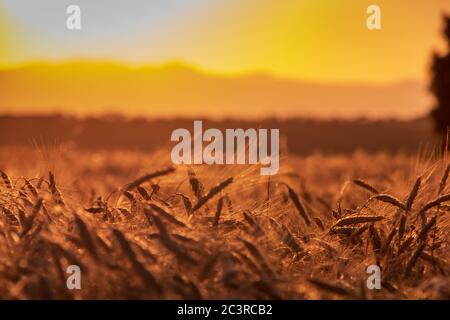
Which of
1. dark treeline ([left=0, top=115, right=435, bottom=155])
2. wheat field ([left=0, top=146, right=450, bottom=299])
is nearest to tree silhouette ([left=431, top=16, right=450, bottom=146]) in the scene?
dark treeline ([left=0, top=115, right=435, bottom=155])

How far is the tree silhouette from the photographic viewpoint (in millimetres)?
35500

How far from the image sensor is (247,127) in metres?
51.6

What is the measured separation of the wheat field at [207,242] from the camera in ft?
11.2

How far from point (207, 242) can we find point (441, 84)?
111ft

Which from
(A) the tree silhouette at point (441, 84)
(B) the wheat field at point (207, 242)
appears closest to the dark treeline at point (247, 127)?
(A) the tree silhouette at point (441, 84)

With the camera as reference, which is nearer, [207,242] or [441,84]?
[207,242]

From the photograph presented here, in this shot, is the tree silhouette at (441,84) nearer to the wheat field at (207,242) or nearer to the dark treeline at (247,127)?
the dark treeline at (247,127)

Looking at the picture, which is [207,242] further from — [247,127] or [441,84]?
[247,127]

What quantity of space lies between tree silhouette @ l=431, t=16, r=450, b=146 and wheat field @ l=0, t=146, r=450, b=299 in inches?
1243

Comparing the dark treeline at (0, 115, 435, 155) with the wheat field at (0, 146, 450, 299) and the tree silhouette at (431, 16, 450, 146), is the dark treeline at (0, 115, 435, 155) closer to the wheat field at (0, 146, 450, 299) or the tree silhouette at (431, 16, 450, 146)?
the tree silhouette at (431, 16, 450, 146)

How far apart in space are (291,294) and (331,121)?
6475 cm

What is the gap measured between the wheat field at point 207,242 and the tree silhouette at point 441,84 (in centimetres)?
3156

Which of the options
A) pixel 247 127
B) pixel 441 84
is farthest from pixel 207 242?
pixel 247 127
